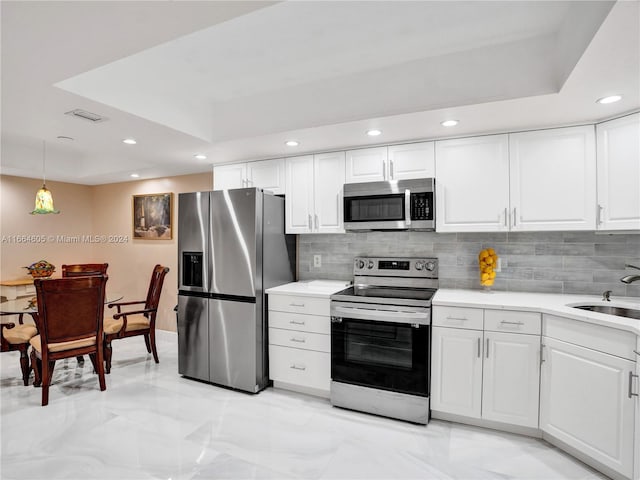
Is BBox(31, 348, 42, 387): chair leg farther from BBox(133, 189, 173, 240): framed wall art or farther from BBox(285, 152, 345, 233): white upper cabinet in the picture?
BBox(285, 152, 345, 233): white upper cabinet

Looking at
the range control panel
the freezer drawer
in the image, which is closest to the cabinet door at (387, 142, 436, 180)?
the range control panel

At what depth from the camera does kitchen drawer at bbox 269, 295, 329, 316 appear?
2975mm

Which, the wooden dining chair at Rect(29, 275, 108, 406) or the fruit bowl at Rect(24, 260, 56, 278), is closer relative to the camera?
the wooden dining chair at Rect(29, 275, 108, 406)

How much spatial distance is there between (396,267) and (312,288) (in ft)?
2.66

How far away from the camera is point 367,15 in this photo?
1966mm

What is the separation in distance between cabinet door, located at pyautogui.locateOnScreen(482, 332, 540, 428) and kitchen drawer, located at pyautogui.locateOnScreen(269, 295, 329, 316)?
1.26 m

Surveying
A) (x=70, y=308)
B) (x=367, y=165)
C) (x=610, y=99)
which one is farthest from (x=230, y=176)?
(x=610, y=99)

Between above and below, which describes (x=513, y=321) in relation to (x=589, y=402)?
above

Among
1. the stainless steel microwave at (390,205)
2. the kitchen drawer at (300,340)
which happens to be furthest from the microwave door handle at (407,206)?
the kitchen drawer at (300,340)

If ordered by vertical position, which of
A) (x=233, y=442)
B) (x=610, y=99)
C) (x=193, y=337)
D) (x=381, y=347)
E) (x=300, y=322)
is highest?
(x=610, y=99)

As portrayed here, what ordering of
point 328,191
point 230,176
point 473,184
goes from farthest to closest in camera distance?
point 230,176 → point 328,191 → point 473,184

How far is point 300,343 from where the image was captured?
10.1 ft

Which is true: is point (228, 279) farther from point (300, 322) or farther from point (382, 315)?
point (382, 315)

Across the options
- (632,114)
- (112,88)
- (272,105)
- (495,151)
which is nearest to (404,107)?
(495,151)
